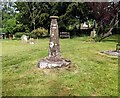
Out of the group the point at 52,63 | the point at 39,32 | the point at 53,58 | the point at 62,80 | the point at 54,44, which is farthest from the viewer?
the point at 39,32

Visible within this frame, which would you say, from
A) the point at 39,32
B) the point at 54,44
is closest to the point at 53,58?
the point at 54,44

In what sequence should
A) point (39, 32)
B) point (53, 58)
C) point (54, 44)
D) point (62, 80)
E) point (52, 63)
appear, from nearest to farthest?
point (62, 80) < point (52, 63) < point (53, 58) < point (54, 44) < point (39, 32)

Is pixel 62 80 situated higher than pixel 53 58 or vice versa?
pixel 53 58

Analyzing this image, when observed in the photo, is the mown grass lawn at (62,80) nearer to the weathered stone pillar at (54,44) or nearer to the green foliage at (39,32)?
the weathered stone pillar at (54,44)

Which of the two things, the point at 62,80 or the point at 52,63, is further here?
the point at 52,63

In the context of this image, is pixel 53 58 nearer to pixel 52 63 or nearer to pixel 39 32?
pixel 52 63

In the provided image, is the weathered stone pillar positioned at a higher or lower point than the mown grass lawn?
higher

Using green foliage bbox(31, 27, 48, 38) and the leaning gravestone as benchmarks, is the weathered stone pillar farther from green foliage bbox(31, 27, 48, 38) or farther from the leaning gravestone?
green foliage bbox(31, 27, 48, 38)

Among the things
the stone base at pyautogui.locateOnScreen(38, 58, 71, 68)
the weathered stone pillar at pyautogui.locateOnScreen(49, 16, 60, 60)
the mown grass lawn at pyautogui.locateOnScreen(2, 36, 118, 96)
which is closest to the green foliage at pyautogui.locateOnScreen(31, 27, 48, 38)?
the mown grass lawn at pyautogui.locateOnScreen(2, 36, 118, 96)

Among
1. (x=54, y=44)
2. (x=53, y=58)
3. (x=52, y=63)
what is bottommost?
(x=52, y=63)

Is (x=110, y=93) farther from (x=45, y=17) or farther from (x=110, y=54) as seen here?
(x=45, y=17)

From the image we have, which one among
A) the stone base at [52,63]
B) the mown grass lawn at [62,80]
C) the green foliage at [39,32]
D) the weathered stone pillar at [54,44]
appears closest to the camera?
the mown grass lawn at [62,80]

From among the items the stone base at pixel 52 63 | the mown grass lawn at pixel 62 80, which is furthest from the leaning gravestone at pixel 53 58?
the mown grass lawn at pixel 62 80

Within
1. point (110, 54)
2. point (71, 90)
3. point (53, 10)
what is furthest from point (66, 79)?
point (53, 10)
